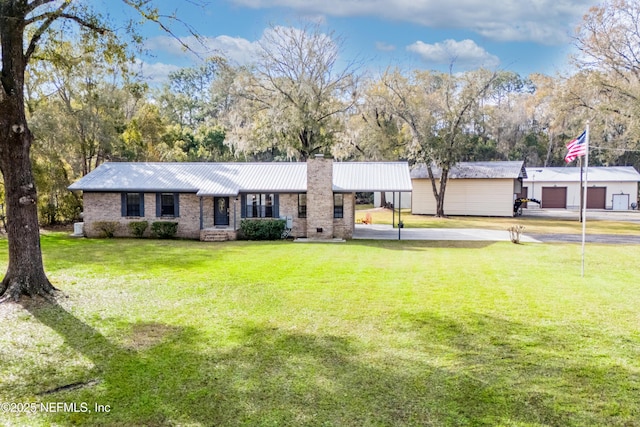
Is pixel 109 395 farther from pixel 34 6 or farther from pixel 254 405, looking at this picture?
pixel 34 6

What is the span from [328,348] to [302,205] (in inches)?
557

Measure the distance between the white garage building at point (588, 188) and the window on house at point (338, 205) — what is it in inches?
917

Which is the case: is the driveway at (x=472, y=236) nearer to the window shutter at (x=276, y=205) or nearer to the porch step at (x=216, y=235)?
the window shutter at (x=276, y=205)

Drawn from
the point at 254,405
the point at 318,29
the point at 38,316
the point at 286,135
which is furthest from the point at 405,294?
the point at 318,29

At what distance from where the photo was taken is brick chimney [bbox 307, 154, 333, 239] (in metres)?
19.4

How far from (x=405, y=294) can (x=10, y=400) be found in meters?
6.77

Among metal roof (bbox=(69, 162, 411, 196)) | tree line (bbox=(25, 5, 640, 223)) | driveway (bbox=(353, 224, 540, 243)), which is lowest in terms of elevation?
driveway (bbox=(353, 224, 540, 243))

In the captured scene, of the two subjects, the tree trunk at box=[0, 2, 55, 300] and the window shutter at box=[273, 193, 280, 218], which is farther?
→ the window shutter at box=[273, 193, 280, 218]

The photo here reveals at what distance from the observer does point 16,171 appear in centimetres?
826

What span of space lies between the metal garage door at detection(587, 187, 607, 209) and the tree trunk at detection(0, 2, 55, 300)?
40992 millimetres

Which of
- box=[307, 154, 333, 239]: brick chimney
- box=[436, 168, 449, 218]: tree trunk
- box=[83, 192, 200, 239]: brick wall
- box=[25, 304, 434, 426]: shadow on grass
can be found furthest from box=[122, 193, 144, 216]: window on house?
box=[436, 168, 449, 218]: tree trunk

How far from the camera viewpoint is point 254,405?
463cm

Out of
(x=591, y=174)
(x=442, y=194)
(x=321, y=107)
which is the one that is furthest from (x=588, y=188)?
(x=321, y=107)

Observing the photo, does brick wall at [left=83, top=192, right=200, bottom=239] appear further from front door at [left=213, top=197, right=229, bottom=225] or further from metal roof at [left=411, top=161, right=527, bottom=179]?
metal roof at [left=411, top=161, right=527, bottom=179]
